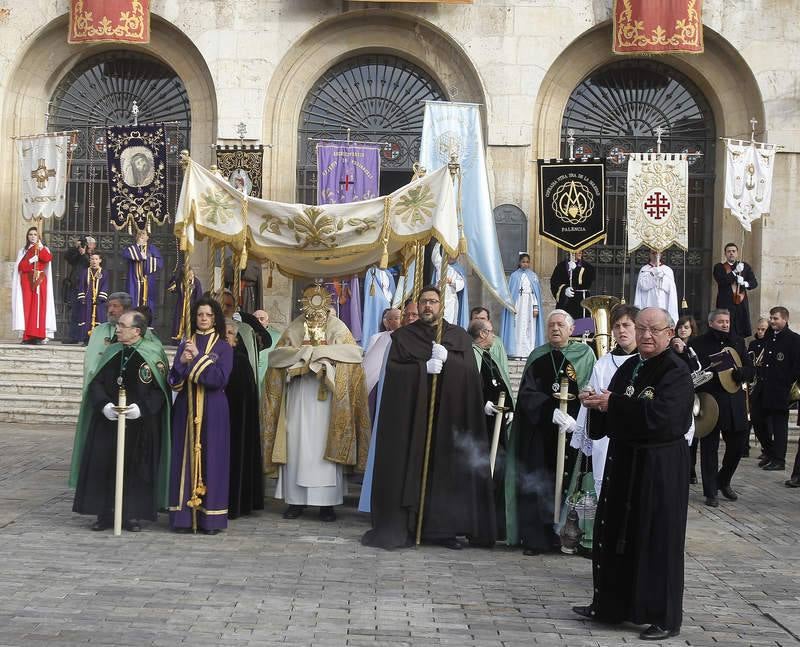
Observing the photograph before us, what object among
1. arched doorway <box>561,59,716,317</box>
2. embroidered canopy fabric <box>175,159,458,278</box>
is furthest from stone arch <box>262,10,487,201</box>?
embroidered canopy fabric <box>175,159,458,278</box>

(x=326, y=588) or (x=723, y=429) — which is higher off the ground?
(x=723, y=429)

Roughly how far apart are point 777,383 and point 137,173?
34.7ft

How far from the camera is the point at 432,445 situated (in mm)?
8797

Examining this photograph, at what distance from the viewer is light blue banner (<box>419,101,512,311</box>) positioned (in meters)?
17.5

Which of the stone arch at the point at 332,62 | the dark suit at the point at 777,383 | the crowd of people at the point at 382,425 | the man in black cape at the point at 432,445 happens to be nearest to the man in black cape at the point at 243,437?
the crowd of people at the point at 382,425

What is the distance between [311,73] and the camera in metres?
20.0

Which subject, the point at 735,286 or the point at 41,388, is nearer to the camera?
the point at 41,388

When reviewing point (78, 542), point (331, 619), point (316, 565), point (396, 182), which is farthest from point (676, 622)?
point (396, 182)

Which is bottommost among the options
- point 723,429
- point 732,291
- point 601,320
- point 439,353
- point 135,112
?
point 723,429

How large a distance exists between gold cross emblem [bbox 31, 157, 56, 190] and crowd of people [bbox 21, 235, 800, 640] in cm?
915

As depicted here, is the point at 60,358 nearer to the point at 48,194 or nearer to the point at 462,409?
the point at 48,194

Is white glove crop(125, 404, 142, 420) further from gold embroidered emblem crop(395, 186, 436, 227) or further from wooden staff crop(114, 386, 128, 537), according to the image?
gold embroidered emblem crop(395, 186, 436, 227)

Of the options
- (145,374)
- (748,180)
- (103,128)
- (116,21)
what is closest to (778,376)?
(748,180)

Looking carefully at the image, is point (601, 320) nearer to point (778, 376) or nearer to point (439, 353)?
point (439, 353)
